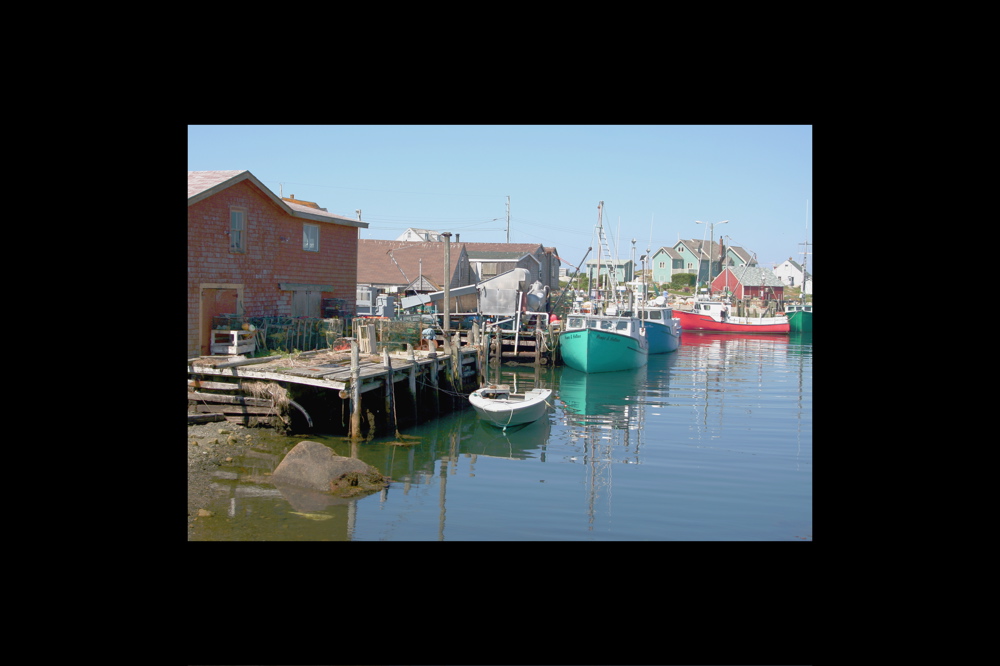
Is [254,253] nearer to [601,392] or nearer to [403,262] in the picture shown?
[601,392]

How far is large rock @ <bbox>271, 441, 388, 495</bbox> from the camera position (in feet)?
45.3

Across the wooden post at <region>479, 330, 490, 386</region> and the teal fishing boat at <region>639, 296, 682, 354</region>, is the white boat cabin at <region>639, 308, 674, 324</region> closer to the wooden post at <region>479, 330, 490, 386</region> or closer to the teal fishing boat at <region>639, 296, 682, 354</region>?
the teal fishing boat at <region>639, 296, 682, 354</region>

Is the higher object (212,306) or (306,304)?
(306,304)

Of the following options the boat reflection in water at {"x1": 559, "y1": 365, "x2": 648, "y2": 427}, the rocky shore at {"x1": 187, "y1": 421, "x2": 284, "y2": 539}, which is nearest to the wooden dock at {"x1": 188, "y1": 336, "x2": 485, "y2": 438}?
the rocky shore at {"x1": 187, "y1": 421, "x2": 284, "y2": 539}

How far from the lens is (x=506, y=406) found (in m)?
20.0

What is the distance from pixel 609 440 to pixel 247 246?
1107 cm

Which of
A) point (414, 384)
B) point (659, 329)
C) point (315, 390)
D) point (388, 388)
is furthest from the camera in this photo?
point (659, 329)

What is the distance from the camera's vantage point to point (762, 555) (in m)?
4.58

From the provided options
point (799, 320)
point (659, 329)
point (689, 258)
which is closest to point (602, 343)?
point (659, 329)

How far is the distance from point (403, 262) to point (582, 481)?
106 ft

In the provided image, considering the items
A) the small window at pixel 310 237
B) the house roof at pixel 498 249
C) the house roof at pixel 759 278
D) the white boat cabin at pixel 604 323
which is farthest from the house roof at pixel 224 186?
the house roof at pixel 759 278
